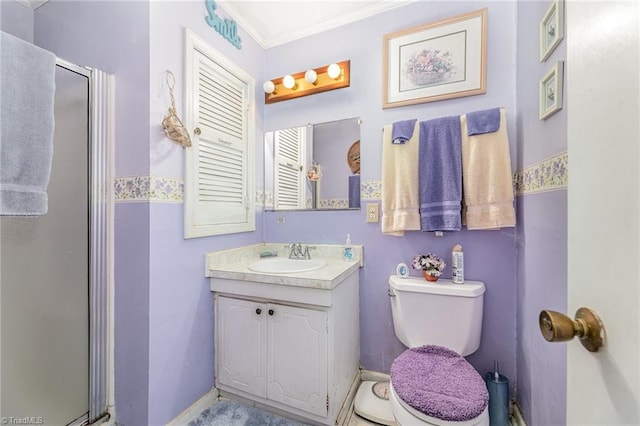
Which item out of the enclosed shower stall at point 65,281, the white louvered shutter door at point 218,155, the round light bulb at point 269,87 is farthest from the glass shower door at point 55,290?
the round light bulb at point 269,87

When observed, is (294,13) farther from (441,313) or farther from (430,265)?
(441,313)

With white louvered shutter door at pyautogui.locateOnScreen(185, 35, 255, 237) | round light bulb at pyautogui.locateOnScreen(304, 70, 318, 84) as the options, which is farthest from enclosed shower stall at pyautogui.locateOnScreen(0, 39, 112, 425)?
round light bulb at pyautogui.locateOnScreen(304, 70, 318, 84)

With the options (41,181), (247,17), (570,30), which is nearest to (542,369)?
(570,30)

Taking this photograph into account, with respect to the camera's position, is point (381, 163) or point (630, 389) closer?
point (630, 389)

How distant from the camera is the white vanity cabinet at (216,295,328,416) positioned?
1.25 metres

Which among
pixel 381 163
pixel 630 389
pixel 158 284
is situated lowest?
pixel 158 284

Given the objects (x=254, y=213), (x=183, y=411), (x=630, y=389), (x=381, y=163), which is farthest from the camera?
(x=254, y=213)

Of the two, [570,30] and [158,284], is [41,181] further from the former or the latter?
[570,30]

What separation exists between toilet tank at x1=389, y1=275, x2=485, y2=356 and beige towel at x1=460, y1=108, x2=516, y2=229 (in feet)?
1.14

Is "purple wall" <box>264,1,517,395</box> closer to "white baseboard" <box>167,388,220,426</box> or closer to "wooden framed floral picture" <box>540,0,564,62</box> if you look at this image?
"wooden framed floral picture" <box>540,0,564,62</box>

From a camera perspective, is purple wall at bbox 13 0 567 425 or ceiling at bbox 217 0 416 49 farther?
ceiling at bbox 217 0 416 49

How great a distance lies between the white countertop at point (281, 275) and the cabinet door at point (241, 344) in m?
0.16

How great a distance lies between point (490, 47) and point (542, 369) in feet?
5.11

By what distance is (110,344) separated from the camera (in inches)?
50.5
